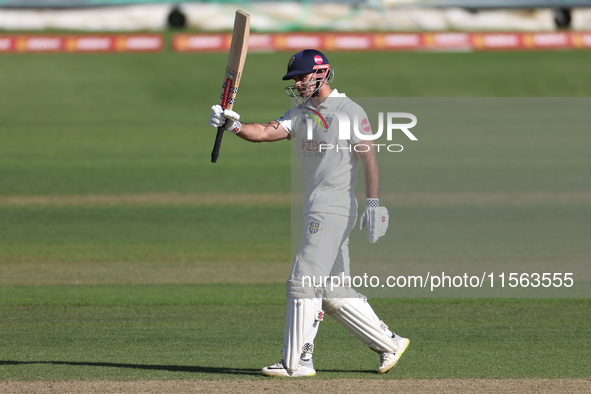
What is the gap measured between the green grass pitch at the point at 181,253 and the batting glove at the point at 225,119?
165 cm

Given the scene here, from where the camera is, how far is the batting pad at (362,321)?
6852 millimetres

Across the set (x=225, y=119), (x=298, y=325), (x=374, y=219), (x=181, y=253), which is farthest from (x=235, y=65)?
(x=181, y=253)

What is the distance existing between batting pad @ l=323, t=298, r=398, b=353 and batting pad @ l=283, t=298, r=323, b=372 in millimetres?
124

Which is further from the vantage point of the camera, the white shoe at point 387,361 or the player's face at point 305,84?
the white shoe at point 387,361

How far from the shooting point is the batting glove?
674cm

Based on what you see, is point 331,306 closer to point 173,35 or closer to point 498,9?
point 173,35

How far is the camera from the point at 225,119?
680cm

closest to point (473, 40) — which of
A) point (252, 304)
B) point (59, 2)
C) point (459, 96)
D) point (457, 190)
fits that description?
point (459, 96)

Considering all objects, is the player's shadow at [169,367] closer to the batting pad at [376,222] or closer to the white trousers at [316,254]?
the white trousers at [316,254]

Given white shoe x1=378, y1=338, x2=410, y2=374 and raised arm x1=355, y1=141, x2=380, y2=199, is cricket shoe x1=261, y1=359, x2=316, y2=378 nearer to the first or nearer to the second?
white shoe x1=378, y1=338, x2=410, y2=374

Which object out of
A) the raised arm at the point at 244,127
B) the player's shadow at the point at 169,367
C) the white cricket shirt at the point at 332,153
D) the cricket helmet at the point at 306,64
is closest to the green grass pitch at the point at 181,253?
the player's shadow at the point at 169,367

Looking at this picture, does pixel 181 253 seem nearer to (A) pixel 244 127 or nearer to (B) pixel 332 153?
(A) pixel 244 127

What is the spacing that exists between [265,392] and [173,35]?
1099 inches

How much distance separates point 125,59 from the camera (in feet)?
108
